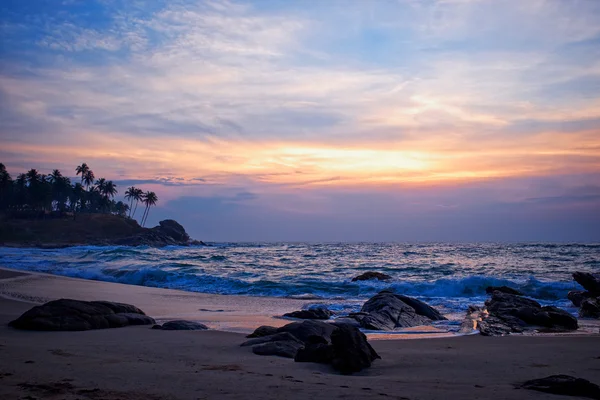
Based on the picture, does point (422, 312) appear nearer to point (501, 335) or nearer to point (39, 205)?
point (501, 335)

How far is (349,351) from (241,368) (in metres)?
1.69

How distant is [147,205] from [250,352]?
469 ft

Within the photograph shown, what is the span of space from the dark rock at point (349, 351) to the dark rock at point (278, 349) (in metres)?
1.09

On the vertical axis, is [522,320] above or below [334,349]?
below

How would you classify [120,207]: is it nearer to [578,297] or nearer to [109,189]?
[109,189]

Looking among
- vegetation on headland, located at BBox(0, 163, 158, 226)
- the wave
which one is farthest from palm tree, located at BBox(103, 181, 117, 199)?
the wave

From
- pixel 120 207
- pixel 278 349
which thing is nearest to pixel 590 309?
pixel 278 349

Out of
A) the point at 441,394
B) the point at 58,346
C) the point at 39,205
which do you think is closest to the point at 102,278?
the point at 58,346

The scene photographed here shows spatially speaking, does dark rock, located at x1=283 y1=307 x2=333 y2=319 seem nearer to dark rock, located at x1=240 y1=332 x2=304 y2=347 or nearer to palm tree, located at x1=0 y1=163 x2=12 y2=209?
dark rock, located at x1=240 y1=332 x2=304 y2=347

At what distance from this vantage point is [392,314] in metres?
14.8

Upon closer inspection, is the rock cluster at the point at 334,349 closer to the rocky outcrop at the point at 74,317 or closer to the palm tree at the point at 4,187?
the rocky outcrop at the point at 74,317

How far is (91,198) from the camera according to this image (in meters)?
133

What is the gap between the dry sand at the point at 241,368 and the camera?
5738 mm

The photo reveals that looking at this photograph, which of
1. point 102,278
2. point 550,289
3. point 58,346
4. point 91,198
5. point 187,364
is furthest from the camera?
point 91,198
